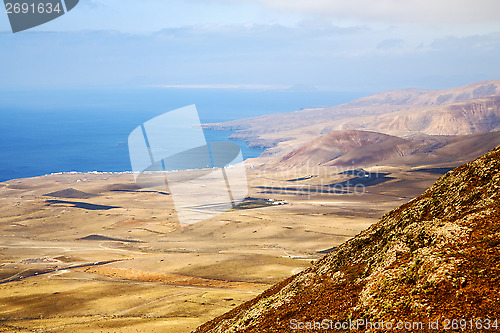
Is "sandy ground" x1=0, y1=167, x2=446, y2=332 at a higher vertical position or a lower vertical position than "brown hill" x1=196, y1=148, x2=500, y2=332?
lower

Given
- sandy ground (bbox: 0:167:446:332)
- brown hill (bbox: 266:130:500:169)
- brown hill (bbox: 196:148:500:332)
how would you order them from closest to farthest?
brown hill (bbox: 196:148:500:332), sandy ground (bbox: 0:167:446:332), brown hill (bbox: 266:130:500:169)

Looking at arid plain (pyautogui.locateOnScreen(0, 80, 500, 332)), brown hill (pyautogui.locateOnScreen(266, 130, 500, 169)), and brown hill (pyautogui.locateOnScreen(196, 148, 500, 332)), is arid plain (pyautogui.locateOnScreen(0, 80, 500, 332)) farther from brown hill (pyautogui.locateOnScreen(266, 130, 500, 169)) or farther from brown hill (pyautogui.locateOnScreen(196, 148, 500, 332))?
brown hill (pyautogui.locateOnScreen(196, 148, 500, 332))

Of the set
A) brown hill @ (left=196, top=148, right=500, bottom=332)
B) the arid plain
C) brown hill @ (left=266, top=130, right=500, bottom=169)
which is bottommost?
brown hill @ (left=266, top=130, right=500, bottom=169)

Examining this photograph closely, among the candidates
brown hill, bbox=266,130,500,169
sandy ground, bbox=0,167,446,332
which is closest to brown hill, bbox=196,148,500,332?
sandy ground, bbox=0,167,446,332

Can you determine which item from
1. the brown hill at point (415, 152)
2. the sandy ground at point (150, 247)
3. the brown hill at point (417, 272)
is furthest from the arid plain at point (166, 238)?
the brown hill at point (417, 272)

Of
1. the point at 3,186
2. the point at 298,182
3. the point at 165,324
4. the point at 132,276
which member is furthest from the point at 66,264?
the point at 3,186

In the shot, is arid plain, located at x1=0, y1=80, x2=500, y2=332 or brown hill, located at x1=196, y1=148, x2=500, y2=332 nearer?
brown hill, located at x1=196, y1=148, x2=500, y2=332

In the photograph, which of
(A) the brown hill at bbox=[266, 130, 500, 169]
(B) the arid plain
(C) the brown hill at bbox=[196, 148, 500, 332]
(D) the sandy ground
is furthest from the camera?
(A) the brown hill at bbox=[266, 130, 500, 169]
